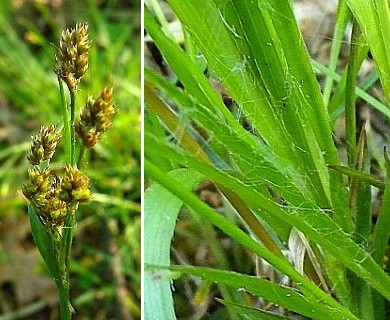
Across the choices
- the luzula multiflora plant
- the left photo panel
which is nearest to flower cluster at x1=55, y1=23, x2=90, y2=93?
the luzula multiflora plant

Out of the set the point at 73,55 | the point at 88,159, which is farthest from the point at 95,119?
the point at 88,159

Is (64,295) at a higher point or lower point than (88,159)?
lower

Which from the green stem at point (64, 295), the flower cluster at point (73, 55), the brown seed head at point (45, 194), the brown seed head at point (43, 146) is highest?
the flower cluster at point (73, 55)

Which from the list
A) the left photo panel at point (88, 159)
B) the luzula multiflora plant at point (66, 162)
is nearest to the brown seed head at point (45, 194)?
the luzula multiflora plant at point (66, 162)

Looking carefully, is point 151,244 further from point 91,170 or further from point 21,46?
point 21,46

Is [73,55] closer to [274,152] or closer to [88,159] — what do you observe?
[274,152]

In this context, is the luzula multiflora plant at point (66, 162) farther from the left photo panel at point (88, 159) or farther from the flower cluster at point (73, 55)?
the left photo panel at point (88, 159)

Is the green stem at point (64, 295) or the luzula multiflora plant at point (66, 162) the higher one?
the luzula multiflora plant at point (66, 162)

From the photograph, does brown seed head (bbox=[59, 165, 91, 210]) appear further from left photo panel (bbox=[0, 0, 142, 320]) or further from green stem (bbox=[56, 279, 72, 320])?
left photo panel (bbox=[0, 0, 142, 320])
